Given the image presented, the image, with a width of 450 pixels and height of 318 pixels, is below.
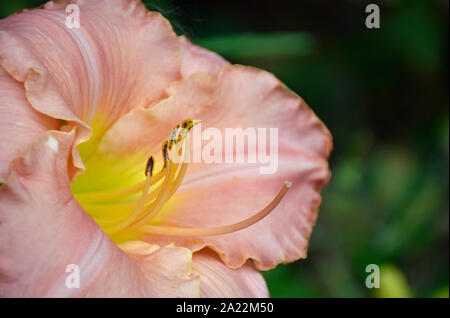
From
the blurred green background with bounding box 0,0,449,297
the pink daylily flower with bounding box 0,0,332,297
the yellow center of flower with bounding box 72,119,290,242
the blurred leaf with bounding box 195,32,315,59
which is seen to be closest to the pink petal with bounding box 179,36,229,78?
the pink daylily flower with bounding box 0,0,332,297

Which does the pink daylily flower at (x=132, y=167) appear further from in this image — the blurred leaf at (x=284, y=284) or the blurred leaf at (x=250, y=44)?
the blurred leaf at (x=284, y=284)

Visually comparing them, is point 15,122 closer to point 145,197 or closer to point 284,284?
point 145,197

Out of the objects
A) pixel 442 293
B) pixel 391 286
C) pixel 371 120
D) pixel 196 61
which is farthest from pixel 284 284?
pixel 371 120

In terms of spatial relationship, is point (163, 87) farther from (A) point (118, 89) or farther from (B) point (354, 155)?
(B) point (354, 155)

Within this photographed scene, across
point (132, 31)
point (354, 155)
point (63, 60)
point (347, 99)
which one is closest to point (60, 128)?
point (63, 60)

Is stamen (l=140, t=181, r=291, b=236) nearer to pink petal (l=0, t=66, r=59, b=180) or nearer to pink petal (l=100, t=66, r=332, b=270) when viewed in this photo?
pink petal (l=100, t=66, r=332, b=270)

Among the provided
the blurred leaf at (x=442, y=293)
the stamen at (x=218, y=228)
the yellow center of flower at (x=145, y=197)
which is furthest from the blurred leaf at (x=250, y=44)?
the blurred leaf at (x=442, y=293)
